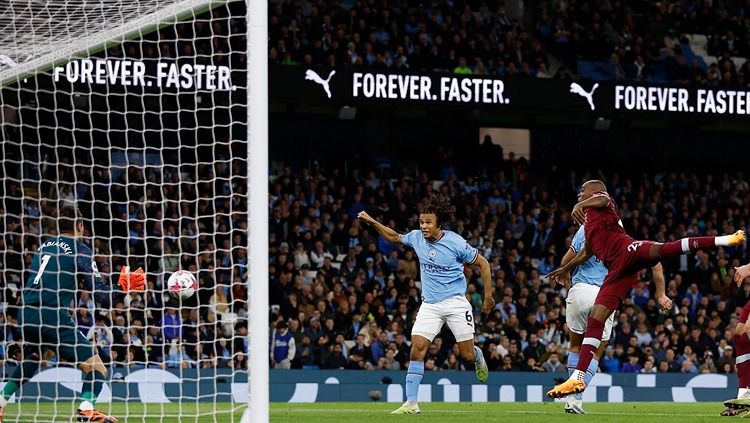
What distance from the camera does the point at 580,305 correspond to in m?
12.3

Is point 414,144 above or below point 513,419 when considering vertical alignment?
above

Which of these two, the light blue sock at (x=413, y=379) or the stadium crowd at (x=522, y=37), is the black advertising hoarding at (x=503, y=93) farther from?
the light blue sock at (x=413, y=379)

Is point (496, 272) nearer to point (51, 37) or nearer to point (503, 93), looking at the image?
point (503, 93)

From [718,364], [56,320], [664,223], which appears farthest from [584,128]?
[56,320]

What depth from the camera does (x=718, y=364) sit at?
22812mm

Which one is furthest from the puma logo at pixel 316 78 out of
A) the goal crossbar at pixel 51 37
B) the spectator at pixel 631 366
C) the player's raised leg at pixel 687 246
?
the player's raised leg at pixel 687 246

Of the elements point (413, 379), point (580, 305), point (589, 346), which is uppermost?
point (580, 305)

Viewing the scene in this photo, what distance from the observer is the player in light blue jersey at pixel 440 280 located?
11.9 metres

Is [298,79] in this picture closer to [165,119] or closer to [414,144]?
[165,119]

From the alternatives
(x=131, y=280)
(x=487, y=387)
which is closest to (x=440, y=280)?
(x=131, y=280)

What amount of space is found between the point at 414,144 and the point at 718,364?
931 cm

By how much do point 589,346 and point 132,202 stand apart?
9.58 metres

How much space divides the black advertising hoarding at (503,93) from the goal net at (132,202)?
1.50 metres

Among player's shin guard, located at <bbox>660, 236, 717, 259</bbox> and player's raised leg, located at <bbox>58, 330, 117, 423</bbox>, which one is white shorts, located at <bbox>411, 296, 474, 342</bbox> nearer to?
player's shin guard, located at <bbox>660, 236, 717, 259</bbox>
